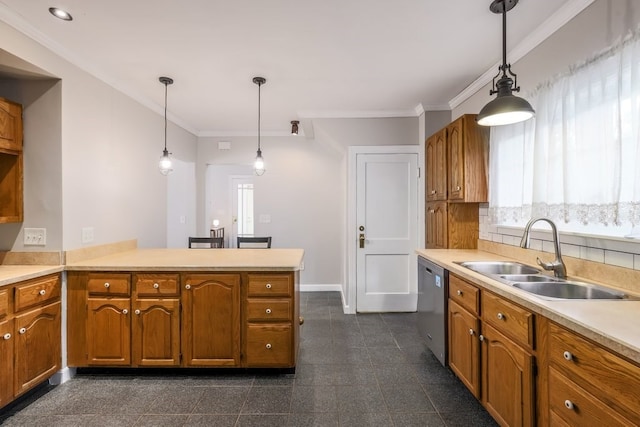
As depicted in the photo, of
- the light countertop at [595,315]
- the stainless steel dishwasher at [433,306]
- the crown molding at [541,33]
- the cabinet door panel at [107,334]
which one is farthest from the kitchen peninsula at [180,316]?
the crown molding at [541,33]

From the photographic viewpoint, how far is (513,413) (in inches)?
60.2

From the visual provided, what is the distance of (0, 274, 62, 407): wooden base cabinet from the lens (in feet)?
6.09

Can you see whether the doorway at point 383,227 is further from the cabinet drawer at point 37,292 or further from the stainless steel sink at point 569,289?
the cabinet drawer at point 37,292

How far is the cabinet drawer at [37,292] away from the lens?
195 centimetres

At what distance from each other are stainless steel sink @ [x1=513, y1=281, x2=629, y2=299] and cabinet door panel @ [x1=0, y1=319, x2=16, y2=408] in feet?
9.71

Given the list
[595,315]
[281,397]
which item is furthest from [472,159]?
[281,397]

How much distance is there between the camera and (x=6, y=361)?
1.86 m

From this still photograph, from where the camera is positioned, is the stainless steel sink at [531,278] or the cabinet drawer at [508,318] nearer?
the cabinet drawer at [508,318]

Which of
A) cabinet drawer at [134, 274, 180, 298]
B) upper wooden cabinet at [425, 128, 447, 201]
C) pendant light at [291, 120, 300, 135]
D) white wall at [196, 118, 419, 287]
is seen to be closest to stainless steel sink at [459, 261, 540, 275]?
upper wooden cabinet at [425, 128, 447, 201]

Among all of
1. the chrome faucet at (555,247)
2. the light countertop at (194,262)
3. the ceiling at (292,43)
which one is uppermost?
the ceiling at (292,43)

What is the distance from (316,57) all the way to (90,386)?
2990 millimetres

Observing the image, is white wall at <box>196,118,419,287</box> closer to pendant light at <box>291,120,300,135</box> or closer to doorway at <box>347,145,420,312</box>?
pendant light at <box>291,120,300,135</box>

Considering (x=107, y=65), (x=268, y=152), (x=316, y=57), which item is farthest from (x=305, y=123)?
(x=107, y=65)

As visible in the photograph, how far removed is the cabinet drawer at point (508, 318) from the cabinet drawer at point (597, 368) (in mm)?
120
